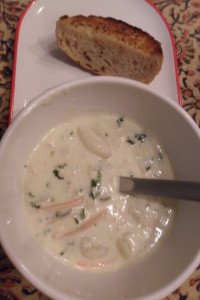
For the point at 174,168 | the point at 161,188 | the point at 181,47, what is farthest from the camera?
the point at 181,47

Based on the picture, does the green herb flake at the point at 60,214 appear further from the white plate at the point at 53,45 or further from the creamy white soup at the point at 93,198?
the white plate at the point at 53,45

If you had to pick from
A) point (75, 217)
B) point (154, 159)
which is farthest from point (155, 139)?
point (75, 217)

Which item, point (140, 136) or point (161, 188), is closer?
point (161, 188)

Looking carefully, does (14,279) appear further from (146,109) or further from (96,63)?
(96,63)

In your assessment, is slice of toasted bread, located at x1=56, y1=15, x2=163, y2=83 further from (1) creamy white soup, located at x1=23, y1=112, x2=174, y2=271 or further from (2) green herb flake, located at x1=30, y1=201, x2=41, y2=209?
(2) green herb flake, located at x1=30, y1=201, x2=41, y2=209

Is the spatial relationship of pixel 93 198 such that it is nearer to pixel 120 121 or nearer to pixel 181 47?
pixel 120 121

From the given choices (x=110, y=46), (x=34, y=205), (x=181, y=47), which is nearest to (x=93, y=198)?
(x=34, y=205)
